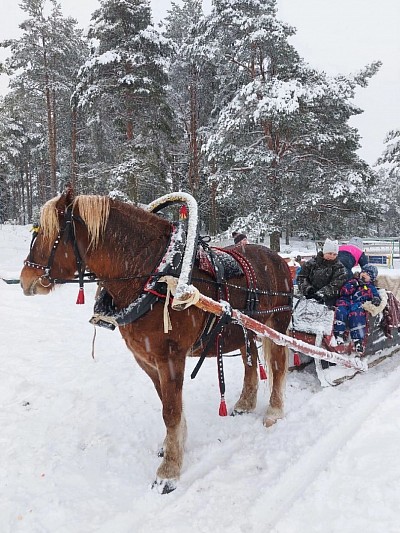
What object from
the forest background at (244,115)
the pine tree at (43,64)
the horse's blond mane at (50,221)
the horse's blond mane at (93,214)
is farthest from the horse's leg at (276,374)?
the pine tree at (43,64)

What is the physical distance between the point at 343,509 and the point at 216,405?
1.98 m

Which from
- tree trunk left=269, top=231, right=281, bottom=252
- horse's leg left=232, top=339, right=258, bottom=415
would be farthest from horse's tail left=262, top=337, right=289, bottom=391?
tree trunk left=269, top=231, right=281, bottom=252

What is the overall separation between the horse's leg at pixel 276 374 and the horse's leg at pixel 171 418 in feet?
3.74

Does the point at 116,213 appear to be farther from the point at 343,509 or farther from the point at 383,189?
the point at 383,189

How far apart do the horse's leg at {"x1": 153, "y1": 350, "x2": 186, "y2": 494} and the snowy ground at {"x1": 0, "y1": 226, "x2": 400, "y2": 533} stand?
0.10 metres

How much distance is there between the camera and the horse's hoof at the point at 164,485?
2.80m

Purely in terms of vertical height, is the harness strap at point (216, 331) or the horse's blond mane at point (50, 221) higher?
the horse's blond mane at point (50, 221)

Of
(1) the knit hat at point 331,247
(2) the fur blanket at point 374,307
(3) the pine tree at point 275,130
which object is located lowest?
(2) the fur blanket at point 374,307

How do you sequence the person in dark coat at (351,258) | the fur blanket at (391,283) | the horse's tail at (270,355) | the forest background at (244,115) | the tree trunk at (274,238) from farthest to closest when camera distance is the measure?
the tree trunk at (274,238), the forest background at (244,115), the fur blanket at (391,283), the person in dark coat at (351,258), the horse's tail at (270,355)

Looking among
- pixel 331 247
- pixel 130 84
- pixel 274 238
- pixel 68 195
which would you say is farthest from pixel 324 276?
pixel 130 84

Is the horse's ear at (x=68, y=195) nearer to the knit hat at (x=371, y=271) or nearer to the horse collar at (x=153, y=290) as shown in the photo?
the horse collar at (x=153, y=290)

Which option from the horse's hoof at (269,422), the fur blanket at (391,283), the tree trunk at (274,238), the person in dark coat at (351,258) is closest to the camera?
the horse's hoof at (269,422)

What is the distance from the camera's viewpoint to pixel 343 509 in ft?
7.46

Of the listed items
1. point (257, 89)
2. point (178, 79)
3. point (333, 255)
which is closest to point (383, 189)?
point (178, 79)
